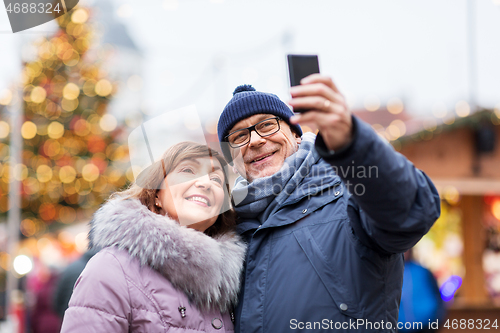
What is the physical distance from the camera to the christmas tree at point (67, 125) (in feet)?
23.7

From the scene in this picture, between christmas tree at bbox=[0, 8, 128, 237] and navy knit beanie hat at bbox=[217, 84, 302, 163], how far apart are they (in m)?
6.00

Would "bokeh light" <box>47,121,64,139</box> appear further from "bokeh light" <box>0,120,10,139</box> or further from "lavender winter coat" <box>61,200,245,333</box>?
"lavender winter coat" <box>61,200,245,333</box>

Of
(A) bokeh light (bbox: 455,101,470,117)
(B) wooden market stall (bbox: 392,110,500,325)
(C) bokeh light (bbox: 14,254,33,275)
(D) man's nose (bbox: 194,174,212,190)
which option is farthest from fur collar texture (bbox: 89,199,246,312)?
(C) bokeh light (bbox: 14,254,33,275)

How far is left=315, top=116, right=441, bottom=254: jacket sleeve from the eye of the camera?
3.85ft

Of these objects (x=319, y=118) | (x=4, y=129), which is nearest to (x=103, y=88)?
(x=4, y=129)

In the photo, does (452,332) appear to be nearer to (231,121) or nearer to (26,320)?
(231,121)

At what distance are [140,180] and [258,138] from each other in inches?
25.0

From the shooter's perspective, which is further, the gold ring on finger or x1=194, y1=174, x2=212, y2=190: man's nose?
x1=194, y1=174, x2=212, y2=190: man's nose

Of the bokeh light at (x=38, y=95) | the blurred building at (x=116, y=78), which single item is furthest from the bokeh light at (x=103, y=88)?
the bokeh light at (x=38, y=95)

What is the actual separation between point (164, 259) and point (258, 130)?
869 millimetres

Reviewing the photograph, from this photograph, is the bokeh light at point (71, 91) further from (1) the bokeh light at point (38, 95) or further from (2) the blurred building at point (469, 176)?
(2) the blurred building at point (469, 176)

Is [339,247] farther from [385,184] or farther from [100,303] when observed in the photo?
[100,303]

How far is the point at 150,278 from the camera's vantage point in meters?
1.62

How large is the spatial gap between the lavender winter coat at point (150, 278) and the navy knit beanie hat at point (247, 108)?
24.6 inches
